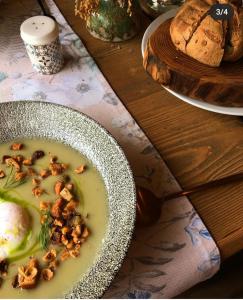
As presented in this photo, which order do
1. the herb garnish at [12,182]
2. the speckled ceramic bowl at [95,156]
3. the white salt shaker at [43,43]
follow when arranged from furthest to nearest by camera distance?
the white salt shaker at [43,43]
the herb garnish at [12,182]
the speckled ceramic bowl at [95,156]

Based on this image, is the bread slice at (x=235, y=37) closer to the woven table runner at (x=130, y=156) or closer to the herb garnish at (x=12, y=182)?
the woven table runner at (x=130, y=156)

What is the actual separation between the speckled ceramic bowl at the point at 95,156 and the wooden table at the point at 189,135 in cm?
11

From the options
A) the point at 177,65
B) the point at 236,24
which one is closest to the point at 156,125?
the point at 177,65

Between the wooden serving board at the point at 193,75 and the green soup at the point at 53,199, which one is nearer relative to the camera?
the green soup at the point at 53,199

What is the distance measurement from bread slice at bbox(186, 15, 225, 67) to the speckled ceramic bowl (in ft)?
0.73

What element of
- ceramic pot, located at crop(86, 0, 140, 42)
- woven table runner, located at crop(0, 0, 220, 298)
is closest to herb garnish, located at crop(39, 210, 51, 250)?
woven table runner, located at crop(0, 0, 220, 298)

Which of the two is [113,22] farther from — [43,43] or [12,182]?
[12,182]

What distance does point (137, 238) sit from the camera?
0.60m

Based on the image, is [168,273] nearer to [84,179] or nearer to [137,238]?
[137,238]

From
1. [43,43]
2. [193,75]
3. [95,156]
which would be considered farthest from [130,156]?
[43,43]

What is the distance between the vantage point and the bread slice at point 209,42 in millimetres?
690

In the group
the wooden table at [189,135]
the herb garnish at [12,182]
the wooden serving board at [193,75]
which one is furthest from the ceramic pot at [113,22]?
the herb garnish at [12,182]

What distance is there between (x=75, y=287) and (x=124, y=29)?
0.56 meters

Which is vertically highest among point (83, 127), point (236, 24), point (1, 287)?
point (236, 24)
